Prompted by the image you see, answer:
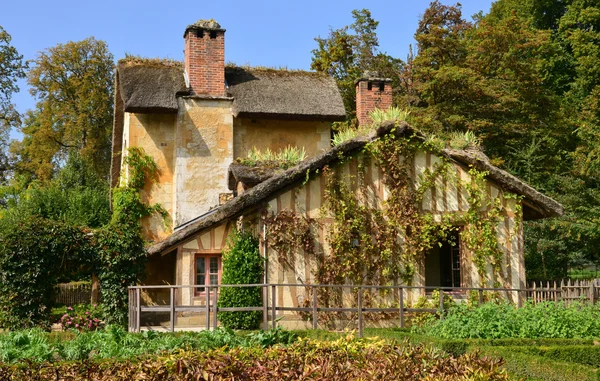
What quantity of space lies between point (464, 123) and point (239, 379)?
21.7 meters

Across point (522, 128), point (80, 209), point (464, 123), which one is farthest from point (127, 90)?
point (522, 128)

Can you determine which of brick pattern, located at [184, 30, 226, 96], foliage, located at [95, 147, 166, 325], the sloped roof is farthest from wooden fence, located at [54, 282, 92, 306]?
foliage, located at [95, 147, 166, 325]

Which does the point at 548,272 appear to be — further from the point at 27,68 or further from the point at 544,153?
the point at 27,68

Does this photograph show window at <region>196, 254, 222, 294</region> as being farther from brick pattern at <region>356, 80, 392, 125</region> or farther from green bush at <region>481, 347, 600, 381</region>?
green bush at <region>481, 347, 600, 381</region>

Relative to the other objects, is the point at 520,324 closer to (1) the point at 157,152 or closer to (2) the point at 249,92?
(2) the point at 249,92

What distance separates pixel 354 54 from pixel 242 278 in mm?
20570

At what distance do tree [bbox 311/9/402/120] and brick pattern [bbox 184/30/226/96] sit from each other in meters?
12.9

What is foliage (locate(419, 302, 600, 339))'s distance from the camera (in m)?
10.7

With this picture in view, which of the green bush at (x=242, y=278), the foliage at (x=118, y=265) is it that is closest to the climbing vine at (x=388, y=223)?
the green bush at (x=242, y=278)

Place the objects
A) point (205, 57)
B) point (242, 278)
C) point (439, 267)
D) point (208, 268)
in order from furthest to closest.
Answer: point (439, 267), point (205, 57), point (208, 268), point (242, 278)

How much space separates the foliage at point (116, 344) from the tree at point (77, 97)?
25.2 metres

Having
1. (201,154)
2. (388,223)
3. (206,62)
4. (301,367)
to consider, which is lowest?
(301,367)

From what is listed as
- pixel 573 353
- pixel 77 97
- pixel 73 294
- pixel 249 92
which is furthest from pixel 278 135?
pixel 77 97

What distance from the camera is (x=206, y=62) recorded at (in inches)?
797
